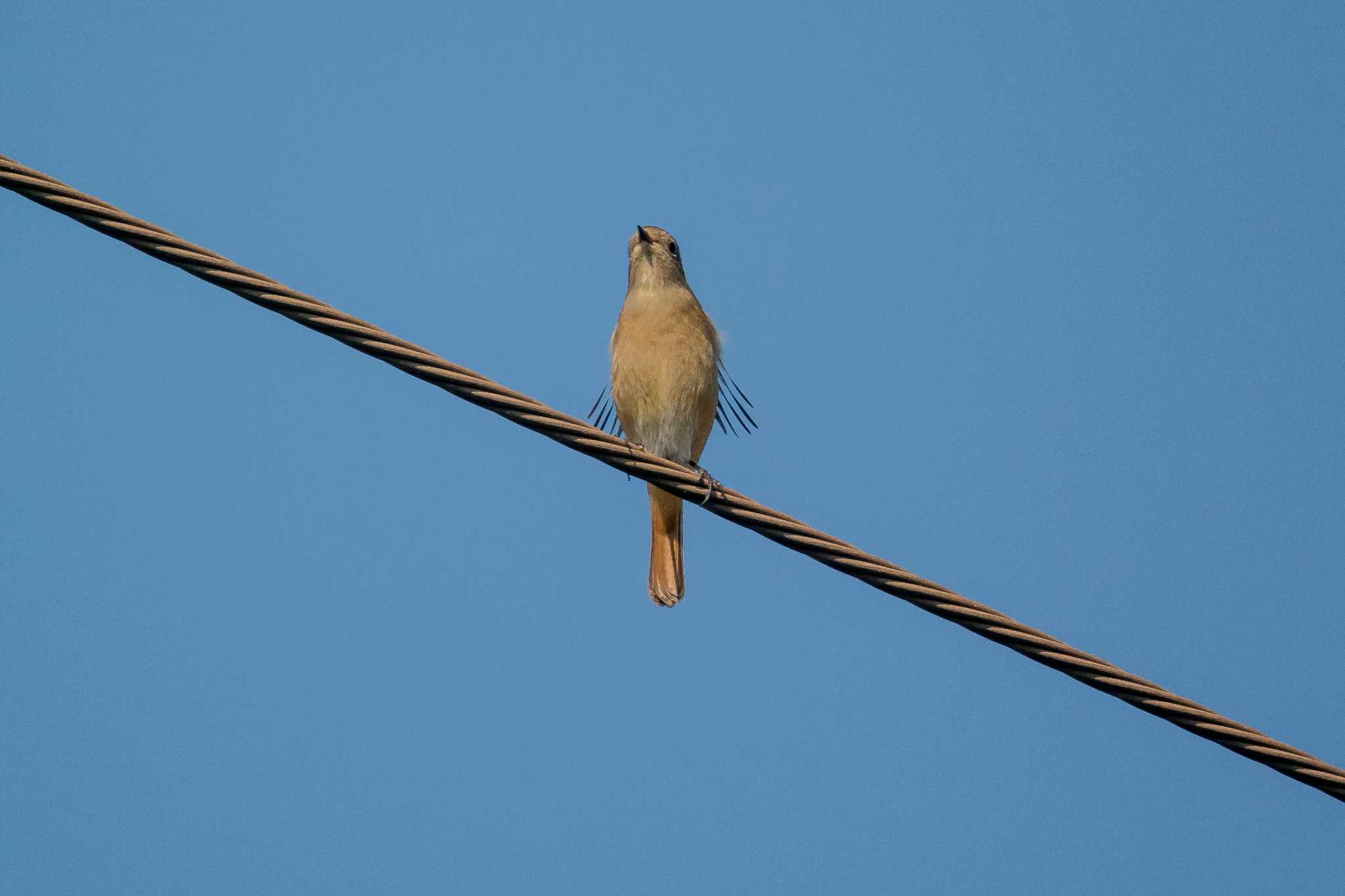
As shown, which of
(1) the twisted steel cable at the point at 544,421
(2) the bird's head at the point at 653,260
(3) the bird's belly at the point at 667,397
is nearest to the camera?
(1) the twisted steel cable at the point at 544,421

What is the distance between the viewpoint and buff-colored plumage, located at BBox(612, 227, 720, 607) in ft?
22.8

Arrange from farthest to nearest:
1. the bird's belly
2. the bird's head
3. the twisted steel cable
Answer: the bird's head → the bird's belly → the twisted steel cable

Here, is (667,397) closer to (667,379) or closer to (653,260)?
(667,379)

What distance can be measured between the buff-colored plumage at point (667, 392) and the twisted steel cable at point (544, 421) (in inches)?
114

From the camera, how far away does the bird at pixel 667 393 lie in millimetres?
6957

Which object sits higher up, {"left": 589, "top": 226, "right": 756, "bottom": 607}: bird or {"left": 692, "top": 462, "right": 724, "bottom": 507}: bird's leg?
{"left": 589, "top": 226, "right": 756, "bottom": 607}: bird

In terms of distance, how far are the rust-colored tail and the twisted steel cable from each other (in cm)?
297

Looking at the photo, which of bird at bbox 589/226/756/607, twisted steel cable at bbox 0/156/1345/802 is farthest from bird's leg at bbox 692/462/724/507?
bird at bbox 589/226/756/607

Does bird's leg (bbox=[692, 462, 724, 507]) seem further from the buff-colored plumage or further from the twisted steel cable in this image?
the buff-colored plumage

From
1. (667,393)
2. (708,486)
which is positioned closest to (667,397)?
(667,393)

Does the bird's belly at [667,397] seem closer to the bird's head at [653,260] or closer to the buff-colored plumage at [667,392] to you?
the buff-colored plumage at [667,392]

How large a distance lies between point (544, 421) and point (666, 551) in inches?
121

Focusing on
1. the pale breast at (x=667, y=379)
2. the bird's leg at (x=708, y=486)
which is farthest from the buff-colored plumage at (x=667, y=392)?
the bird's leg at (x=708, y=486)

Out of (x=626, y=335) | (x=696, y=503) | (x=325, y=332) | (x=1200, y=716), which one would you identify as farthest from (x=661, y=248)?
(x=1200, y=716)
